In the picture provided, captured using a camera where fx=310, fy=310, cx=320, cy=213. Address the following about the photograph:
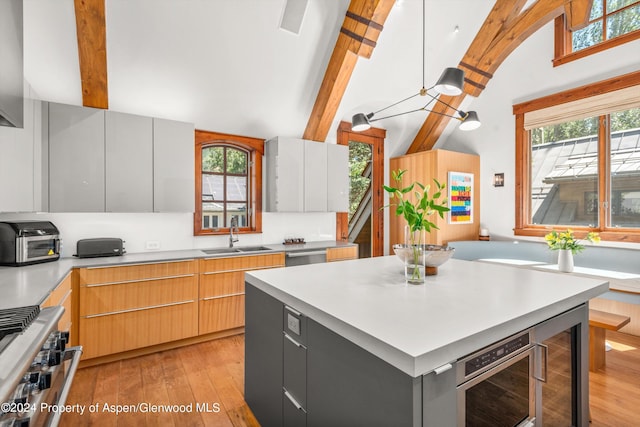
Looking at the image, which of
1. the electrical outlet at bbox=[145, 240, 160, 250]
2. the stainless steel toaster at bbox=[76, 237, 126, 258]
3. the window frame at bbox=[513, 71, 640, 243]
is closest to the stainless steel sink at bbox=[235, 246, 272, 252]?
the electrical outlet at bbox=[145, 240, 160, 250]

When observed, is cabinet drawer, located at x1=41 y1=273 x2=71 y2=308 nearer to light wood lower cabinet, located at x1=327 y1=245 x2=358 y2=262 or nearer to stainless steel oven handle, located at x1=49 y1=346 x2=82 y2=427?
stainless steel oven handle, located at x1=49 y1=346 x2=82 y2=427

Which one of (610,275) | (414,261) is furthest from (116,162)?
(610,275)

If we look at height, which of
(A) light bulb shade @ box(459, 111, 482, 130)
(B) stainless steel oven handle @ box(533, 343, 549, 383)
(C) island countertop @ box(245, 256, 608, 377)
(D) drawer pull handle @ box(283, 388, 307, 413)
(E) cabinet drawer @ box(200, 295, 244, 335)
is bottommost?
(E) cabinet drawer @ box(200, 295, 244, 335)

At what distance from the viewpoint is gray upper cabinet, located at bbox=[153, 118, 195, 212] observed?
3.01 m

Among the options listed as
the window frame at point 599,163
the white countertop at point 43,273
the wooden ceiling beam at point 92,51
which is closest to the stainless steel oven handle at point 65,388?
the white countertop at point 43,273

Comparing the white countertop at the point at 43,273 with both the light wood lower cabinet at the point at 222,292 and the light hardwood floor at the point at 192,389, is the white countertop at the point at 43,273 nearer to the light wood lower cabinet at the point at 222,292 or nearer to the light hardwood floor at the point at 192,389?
the light wood lower cabinet at the point at 222,292

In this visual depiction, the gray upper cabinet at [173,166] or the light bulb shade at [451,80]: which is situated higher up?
the light bulb shade at [451,80]

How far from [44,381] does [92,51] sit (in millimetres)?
2627

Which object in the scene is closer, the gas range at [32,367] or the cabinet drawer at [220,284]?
the gas range at [32,367]

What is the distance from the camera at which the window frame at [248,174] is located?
357 cm

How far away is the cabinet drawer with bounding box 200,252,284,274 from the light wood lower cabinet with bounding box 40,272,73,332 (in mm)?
1006

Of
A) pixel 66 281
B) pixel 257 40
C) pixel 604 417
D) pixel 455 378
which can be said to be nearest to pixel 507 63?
pixel 257 40

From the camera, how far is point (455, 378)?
90 cm

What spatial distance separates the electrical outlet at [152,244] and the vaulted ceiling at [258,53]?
1.34 m
